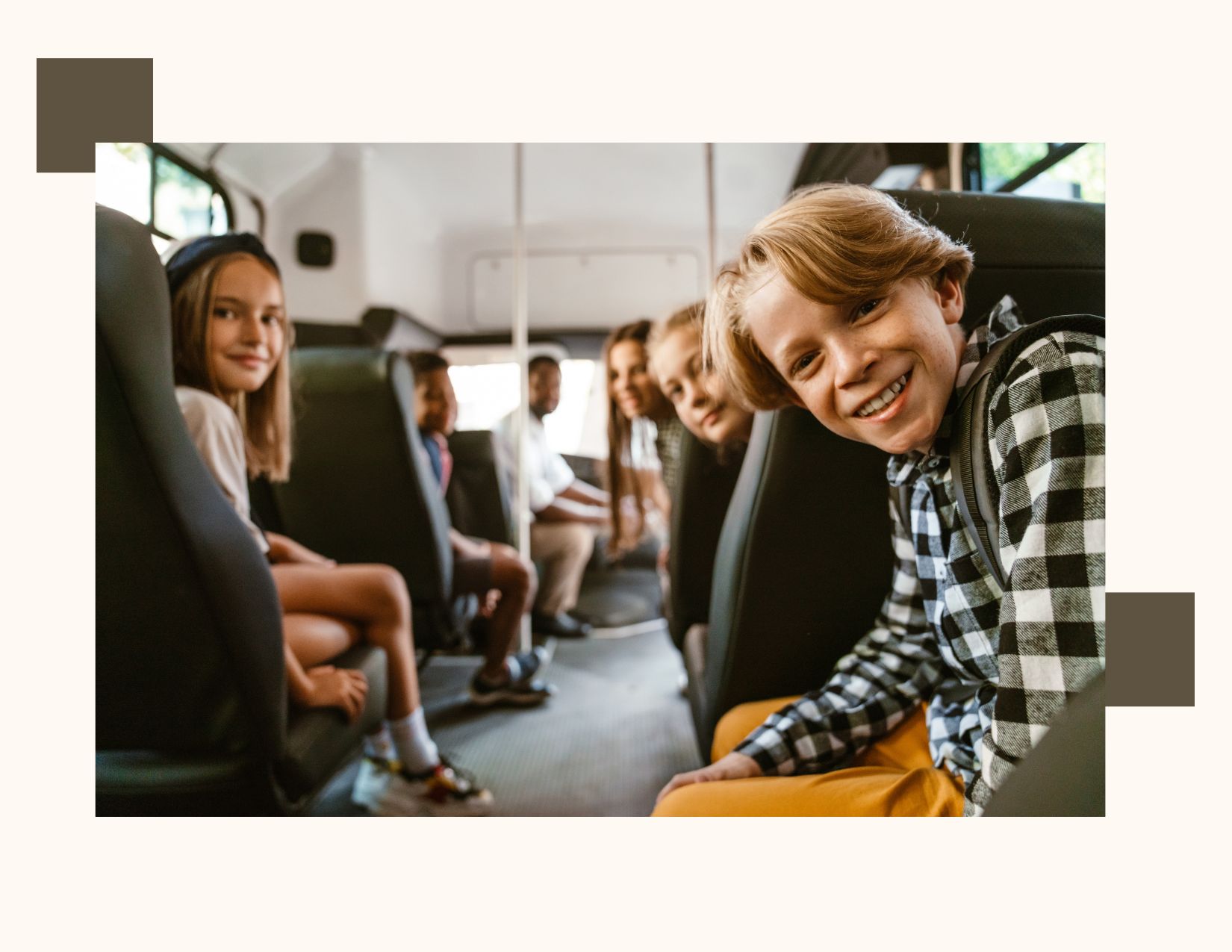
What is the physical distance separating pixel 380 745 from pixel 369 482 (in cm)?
35

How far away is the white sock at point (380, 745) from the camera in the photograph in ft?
3.12

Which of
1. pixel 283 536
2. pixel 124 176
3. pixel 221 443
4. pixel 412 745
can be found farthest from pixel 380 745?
pixel 124 176

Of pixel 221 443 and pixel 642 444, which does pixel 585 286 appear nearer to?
pixel 642 444

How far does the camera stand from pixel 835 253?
0.63m

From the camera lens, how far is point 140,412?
0.67 m

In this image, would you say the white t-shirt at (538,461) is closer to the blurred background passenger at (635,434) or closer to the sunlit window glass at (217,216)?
the blurred background passenger at (635,434)

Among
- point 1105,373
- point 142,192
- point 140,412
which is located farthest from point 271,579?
point 1105,373

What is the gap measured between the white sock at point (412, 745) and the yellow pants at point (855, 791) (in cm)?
34

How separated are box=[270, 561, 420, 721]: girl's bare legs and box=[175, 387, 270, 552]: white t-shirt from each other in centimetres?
7

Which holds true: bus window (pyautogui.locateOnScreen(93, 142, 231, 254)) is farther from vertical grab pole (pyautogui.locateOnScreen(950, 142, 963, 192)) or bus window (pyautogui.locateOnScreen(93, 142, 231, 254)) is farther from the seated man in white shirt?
vertical grab pole (pyautogui.locateOnScreen(950, 142, 963, 192))

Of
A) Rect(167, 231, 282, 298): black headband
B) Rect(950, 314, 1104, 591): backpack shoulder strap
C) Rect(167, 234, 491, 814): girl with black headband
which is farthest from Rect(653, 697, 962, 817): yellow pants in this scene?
Rect(167, 231, 282, 298): black headband

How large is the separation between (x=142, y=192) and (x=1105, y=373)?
3.34 ft
